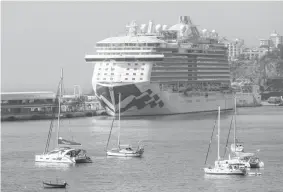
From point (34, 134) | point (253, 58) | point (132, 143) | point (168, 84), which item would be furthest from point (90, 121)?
point (253, 58)

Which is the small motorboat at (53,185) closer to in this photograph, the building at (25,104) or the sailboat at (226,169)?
the sailboat at (226,169)

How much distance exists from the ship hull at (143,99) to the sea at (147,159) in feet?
6.57

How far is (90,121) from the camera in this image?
68438 millimetres

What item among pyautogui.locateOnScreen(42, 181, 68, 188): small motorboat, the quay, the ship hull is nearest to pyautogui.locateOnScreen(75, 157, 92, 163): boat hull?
pyautogui.locateOnScreen(42, 181, 68, 188): small motorboat

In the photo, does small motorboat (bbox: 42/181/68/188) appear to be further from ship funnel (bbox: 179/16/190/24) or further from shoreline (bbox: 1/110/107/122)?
ship funnel (bbox: 179/16/190/24)

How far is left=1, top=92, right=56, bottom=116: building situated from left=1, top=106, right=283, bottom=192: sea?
8.65 m

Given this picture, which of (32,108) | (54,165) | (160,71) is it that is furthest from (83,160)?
(32,108)

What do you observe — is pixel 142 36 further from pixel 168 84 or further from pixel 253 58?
pixel 253 58

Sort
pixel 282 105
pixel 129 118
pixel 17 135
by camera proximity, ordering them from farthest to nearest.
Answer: pixel 282 105 < pixel 129 118 < pixel 17 135

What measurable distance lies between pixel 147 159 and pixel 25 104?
35075 mm

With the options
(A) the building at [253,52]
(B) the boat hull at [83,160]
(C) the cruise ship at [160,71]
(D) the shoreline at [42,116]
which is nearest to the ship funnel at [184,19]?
(C) the cruise ship at [160,71]

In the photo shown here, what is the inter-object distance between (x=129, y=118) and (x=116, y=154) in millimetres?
24396

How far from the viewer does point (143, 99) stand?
67375 mm

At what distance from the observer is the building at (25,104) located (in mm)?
73875
